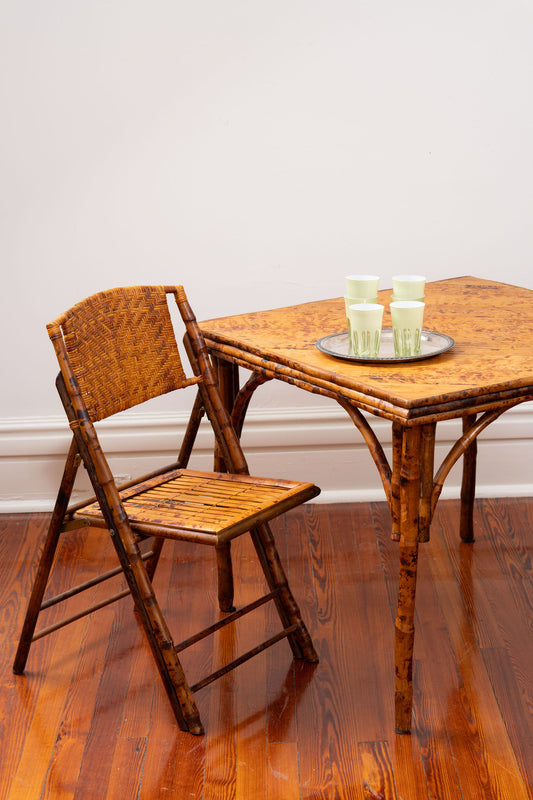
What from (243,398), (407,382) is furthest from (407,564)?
(243,398)

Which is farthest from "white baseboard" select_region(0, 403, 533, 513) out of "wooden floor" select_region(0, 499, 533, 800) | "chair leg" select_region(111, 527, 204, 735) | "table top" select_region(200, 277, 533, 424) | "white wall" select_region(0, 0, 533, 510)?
"chair leg" select_region(111, 527, 204, 735)

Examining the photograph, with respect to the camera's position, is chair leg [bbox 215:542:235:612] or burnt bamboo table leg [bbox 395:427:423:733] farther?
chair leg [bbox 215:542:235:612]

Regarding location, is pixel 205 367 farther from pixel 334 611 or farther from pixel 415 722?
pixel 415 722

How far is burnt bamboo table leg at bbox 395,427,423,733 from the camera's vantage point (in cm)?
187

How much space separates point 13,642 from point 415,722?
45.4 inches

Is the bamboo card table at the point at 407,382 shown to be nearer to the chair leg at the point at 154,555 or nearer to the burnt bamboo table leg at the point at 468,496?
the chair leg at the point at 154,555

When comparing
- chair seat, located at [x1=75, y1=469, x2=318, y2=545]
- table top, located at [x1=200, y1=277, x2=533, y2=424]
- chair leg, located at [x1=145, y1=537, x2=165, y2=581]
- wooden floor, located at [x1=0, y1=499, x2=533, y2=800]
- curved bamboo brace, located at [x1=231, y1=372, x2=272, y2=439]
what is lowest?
wooden floor, located at [x1=0, y1=499, x2=533, y2=800]

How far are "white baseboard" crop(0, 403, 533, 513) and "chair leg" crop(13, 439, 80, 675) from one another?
1096 millimetres

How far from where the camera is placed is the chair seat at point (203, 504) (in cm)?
200

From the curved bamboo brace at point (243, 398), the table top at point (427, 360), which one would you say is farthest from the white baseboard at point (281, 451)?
the curved bamboo brace at point (243, 398)

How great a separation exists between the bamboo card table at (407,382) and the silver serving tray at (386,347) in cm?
2

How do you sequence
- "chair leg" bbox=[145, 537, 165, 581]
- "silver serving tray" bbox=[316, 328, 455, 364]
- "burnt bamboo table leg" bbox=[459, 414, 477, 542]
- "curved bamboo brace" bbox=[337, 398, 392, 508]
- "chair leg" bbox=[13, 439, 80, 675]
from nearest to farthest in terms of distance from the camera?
"curved bamboo brace" bbox=[337, 398, 392, 508], "silver serving tray" bbox=[316, 328, 455, 364], "chair leg" bbox=[13, 439, 80, 675], "chair leg" bbox=[145, 537, 165, 581], "burnt bamboo table leg" bbox=[459, 414, 477, 542]

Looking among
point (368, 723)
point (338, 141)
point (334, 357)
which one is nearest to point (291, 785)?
point (368, 723)

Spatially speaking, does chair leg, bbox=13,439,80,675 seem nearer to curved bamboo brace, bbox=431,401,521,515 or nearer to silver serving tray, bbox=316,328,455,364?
silver serving tray, bbox=316,328,455,364
